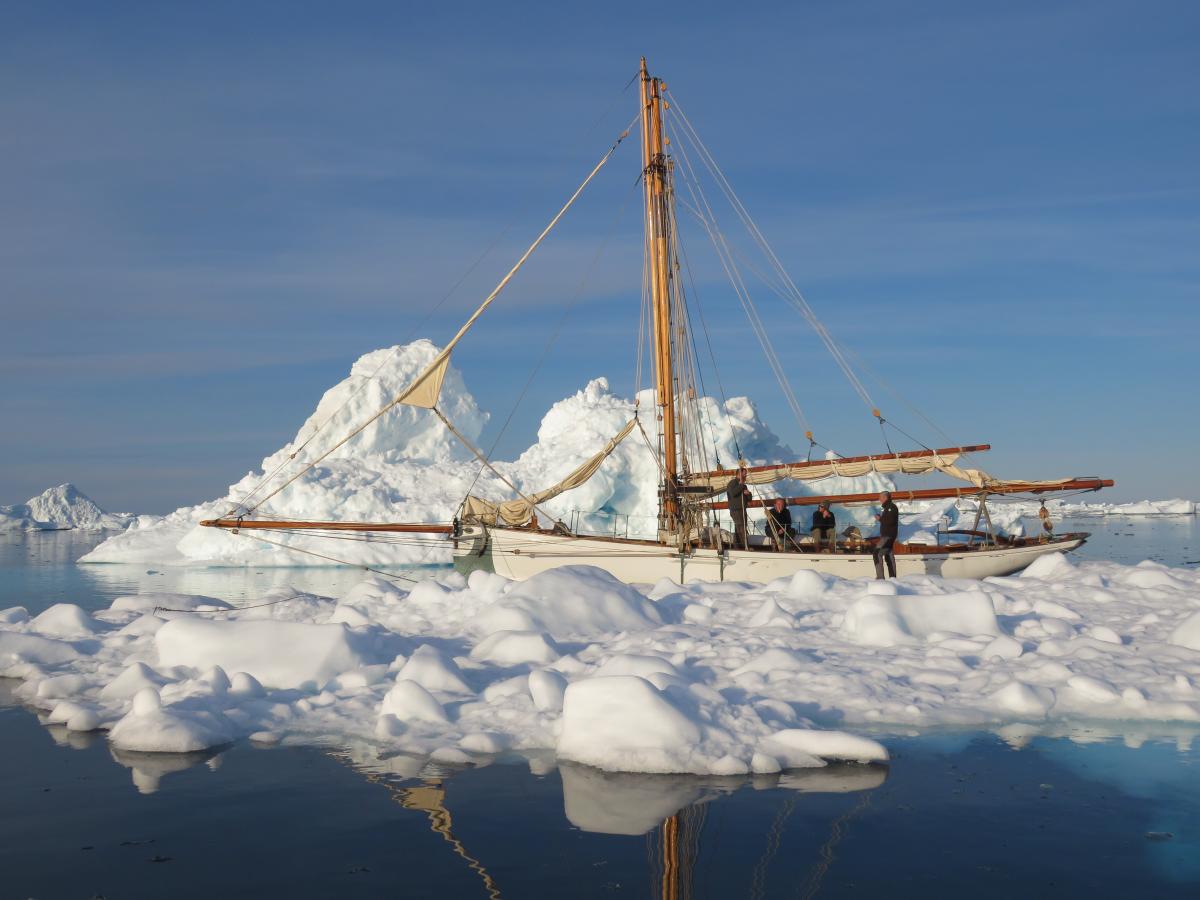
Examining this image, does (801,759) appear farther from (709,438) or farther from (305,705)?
(709,438)

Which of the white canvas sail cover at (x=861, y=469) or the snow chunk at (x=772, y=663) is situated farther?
the white canvas sail cover at (x=861, y=469)

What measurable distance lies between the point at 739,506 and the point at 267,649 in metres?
12.7

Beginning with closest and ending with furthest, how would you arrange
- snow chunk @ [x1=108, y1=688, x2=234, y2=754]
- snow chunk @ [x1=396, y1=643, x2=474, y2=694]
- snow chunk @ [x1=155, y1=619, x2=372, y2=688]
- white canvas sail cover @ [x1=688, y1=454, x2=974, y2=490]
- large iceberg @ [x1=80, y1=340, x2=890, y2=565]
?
snow chunk @ [x1=108, y1=688, x2=234, y2=754] → snow chunk @ [x1=396, y1=643, x2=474, y2=694] → snow chunk @ [x1=155, y1=619, x2=372, y2=688] → white canvas sail cover @ [x1=688, y1=454, x2=974, y2=490] → large iceberg @ [x1=80, y1=340, x2=890, y2=565]

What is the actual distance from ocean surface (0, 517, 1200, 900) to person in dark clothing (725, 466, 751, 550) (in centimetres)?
1278

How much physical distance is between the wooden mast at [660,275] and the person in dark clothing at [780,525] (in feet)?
9.35

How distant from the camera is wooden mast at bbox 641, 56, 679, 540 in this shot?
82.5ft

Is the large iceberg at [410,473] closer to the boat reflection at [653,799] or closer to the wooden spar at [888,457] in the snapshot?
the wooden spar at [888,457]

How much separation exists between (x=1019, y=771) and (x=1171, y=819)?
121cm

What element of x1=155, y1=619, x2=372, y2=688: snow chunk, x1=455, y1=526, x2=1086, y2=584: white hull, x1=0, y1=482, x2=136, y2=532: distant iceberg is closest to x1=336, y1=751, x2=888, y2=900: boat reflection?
x1=155, y1=619, x2=372, y2=688: snow chunk

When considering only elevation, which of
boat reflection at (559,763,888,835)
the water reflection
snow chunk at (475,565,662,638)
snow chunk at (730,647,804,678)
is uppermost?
snow chunk at (475,565,662,638)

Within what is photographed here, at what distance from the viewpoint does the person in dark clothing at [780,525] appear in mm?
22141

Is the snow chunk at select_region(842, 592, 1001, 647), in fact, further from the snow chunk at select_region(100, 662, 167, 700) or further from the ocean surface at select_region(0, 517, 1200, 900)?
the snow chunk at select_region(100, 662, 167, 700)

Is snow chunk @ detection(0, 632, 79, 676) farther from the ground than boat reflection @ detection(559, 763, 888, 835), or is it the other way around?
snow chunk @ detection(0, 632, 79, 676)

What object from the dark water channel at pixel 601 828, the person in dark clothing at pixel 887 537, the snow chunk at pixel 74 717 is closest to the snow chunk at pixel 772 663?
the dark water channel at pixel 601 828
